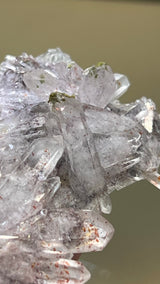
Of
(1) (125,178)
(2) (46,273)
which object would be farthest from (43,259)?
Result: (1) (125,178)

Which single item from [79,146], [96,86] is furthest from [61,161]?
[96,86]

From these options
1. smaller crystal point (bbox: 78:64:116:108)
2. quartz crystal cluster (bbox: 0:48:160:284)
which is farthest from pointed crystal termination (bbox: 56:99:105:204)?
smaller crystal point (bbox: 78:64:116:108)

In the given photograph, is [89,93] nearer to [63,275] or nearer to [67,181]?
[67,181]

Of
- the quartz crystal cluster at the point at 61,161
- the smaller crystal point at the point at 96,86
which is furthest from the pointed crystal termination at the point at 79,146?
the smaller crystal point at the point at 96,86

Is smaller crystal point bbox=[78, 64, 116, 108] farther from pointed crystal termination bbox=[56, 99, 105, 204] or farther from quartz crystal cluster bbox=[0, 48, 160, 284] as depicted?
pointed crystal termination bbox=[56, 99, 105, 204]

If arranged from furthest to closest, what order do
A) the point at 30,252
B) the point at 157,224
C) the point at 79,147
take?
the point at 157,224 → the point at 79,147 → the point at 30,252

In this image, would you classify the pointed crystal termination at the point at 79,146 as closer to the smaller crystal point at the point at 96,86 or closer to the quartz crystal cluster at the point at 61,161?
the quartz crystal cluster at the point at 61,161

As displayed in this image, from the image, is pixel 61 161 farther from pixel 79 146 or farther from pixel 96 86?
pixel 96 86
